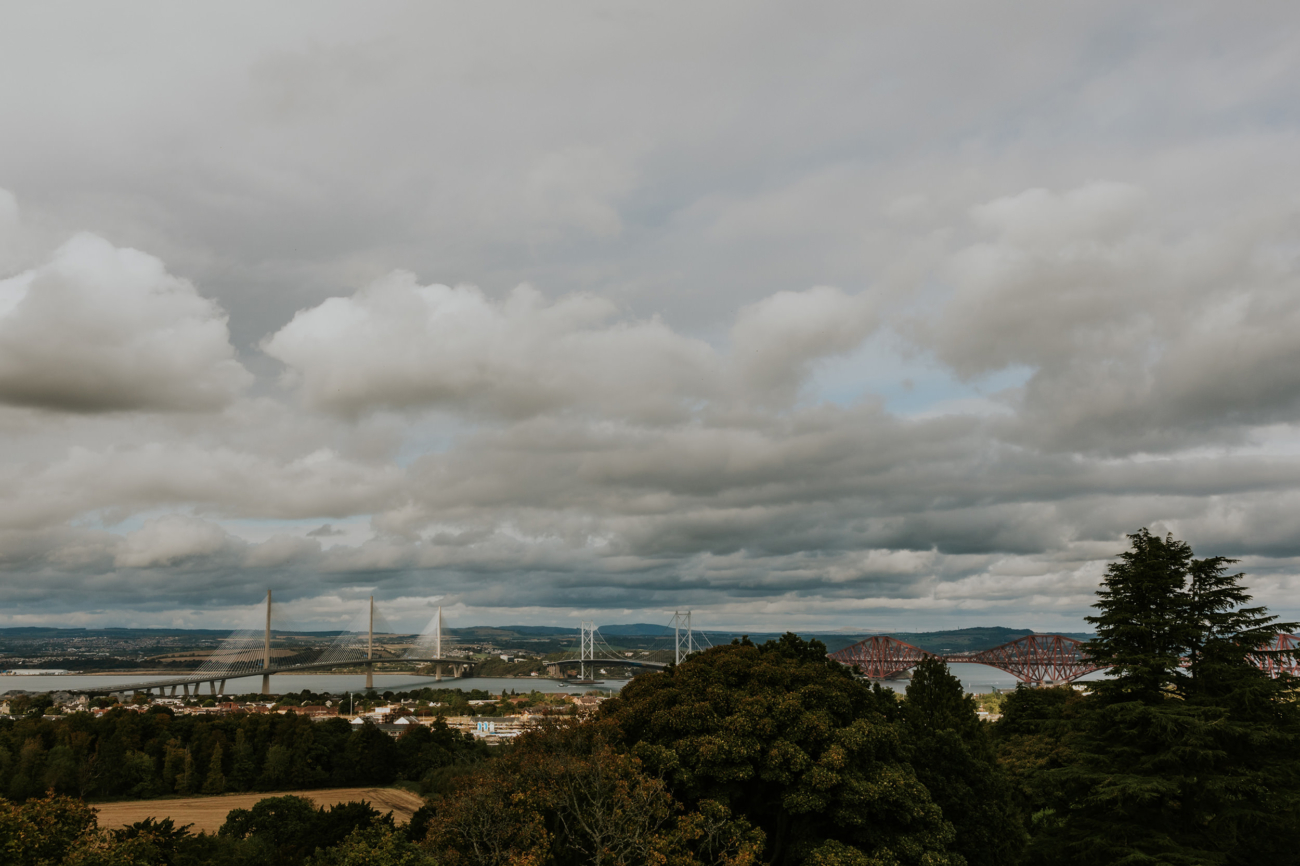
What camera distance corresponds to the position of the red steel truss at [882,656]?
12900cm

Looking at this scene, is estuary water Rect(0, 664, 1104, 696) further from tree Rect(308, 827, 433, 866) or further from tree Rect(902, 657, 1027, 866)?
tree Rect(308, 827, 433, 866)

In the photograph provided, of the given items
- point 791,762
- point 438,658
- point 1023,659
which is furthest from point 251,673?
point 791,762

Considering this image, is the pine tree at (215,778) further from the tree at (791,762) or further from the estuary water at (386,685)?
the estuary water at (386,685)

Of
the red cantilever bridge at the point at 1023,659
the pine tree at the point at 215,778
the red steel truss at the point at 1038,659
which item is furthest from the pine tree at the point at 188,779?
the red steel truss at the point at 1038,659

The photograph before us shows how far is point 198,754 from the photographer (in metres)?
56.4

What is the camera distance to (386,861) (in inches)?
619

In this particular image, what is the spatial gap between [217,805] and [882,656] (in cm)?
10511

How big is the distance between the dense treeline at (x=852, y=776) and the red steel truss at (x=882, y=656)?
361 ft

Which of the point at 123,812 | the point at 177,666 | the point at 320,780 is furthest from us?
the point at 177,666

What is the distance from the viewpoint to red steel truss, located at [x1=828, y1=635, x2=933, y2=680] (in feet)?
423

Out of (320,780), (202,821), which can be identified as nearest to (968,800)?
(202,821)

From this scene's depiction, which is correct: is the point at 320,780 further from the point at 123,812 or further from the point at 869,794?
the point at 869,794

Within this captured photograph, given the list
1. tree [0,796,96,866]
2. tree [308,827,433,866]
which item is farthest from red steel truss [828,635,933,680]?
tree [0,796,96,866]

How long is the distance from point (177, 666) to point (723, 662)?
180196mm
